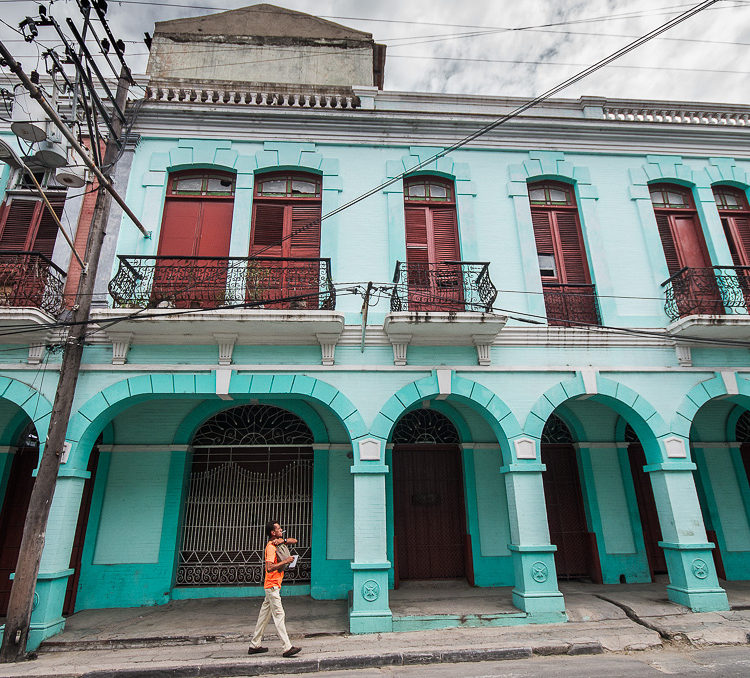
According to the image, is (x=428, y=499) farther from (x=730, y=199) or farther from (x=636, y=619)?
(x=730, y=199)

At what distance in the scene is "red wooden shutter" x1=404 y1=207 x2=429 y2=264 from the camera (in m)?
8.47

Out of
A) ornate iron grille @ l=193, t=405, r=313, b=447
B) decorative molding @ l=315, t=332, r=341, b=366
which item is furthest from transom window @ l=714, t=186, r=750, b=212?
ornate iron grille @ l=193, t=405, r=313, b=447

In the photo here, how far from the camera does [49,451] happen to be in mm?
6301

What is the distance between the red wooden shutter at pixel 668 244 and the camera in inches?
345

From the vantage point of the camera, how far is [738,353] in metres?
7.97

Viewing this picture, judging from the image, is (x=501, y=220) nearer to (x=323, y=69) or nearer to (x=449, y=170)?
(x=449, y=170)

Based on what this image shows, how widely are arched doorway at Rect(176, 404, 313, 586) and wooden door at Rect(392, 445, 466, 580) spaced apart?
63.4 inches

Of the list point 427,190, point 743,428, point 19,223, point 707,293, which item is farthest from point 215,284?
point 743,428

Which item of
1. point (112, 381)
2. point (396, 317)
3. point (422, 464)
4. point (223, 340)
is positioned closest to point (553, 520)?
point (422, 464)

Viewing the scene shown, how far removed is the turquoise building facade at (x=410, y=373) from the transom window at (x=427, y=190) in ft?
0.43

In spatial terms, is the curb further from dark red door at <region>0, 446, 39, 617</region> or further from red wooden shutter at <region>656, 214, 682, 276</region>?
red wooden shutter at <region>656, 214, 682, 276</region>

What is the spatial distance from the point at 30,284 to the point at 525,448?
7.64 metres

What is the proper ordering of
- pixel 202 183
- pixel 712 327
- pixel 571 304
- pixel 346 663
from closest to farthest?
1. pixel 346 663
2. pixel 712 327
3. pixel 571 304
4. pixel 202 183

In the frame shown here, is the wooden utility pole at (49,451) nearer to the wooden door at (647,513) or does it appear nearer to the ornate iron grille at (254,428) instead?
the ornate iron grille at (254,428)
